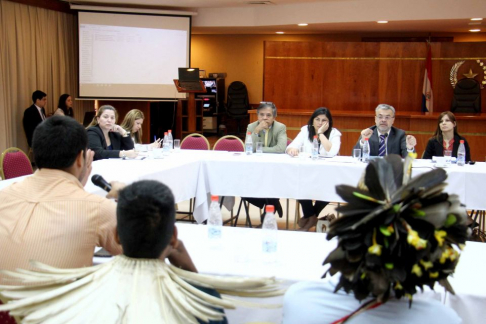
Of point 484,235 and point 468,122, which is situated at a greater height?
point 468,122

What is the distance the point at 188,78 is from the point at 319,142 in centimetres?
444

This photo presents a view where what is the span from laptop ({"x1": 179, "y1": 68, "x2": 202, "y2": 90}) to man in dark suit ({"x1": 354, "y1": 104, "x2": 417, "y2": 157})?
4.64m

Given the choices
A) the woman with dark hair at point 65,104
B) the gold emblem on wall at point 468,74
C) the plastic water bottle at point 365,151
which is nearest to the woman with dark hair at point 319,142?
the plastic water bottle at point 365,151

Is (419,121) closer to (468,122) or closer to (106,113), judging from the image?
(468,122)

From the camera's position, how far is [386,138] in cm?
542

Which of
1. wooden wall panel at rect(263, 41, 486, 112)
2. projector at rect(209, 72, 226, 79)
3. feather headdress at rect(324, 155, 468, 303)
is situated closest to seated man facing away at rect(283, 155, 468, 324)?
feather headdress at rect(324, 155, 468, 303)

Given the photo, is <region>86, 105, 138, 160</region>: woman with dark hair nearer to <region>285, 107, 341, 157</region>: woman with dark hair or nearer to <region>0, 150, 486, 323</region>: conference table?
<region>0, 150, 486, 323</region>: conference table

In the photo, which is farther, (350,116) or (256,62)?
(256,62)

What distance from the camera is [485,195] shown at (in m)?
4.48

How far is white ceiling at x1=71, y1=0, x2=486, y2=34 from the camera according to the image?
9195 millimetres

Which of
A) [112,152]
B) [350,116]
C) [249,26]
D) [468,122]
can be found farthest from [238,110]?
[112,152]

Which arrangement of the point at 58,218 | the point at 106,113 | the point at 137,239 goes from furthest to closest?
the point at 106,113, the point at 58,218, the point at 137,239

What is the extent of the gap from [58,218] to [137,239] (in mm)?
502

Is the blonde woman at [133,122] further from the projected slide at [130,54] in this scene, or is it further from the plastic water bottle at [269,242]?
the projected slide at [130,54]
